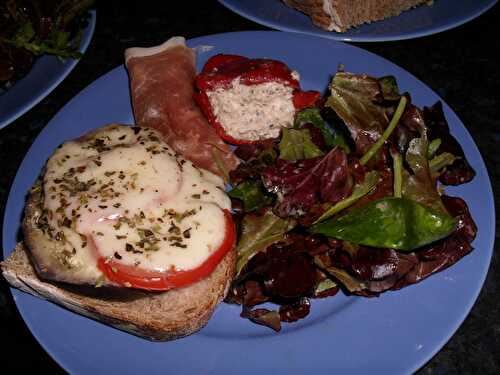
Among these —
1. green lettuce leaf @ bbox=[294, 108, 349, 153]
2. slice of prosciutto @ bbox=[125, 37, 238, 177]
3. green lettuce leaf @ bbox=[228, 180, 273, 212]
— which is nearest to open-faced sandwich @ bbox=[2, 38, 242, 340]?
green lettuce leaf @ bbox=[228, 180, 273, 212]

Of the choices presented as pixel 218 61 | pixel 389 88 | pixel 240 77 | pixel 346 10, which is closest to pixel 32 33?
pixel 218 61

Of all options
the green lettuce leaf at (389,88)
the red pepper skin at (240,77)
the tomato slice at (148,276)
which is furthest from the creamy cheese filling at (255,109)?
the tomato slice at (148,276)

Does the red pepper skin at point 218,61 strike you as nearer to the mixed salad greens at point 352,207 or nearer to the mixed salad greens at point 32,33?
the mixed salad greens at point 352,207

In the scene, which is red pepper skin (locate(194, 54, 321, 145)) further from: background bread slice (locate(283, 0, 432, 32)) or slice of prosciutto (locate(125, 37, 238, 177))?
background bread slice (locate(283, 0, 432, 32))

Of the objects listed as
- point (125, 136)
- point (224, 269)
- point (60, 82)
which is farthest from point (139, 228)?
point (60, 82)

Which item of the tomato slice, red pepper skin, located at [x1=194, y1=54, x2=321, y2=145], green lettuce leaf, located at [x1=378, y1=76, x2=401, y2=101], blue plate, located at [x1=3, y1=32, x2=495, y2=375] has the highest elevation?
green lettuce leaf, located at [x1=378, y1=76, x2=401, y2=101]

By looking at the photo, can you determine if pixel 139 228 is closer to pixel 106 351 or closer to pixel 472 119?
pixel 106 351

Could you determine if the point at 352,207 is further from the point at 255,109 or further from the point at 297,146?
the point at 255,109
